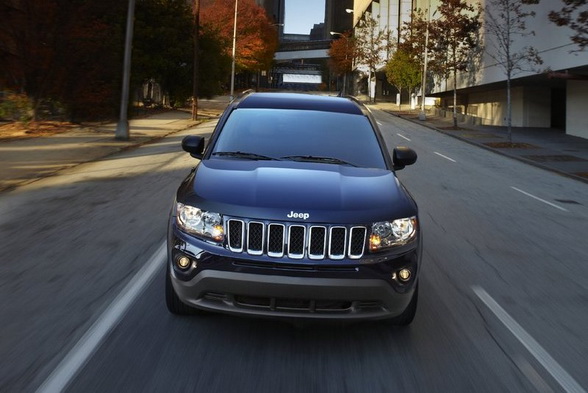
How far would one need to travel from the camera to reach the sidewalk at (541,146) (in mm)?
19758

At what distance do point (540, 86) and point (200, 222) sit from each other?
37.6 m

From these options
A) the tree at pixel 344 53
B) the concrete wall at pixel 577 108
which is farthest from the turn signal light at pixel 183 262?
the tree at pixel 344 53

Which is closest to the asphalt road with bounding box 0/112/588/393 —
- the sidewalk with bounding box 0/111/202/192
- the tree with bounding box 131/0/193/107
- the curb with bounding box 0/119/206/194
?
the curb with bounding box 0/119/206/194

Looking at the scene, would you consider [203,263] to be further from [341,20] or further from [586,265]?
[341,20]

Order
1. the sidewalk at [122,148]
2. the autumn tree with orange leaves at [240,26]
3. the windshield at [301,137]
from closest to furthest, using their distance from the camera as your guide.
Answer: the windshield at [301,137], the sidewalk at [122,148], the autumn tree with orange leaves at [240,26]

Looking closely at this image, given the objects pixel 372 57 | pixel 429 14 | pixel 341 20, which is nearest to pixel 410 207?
pixel 429 14

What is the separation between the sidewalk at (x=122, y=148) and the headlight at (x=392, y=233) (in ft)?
30.7

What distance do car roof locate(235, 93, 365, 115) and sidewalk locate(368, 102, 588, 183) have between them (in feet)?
40.1

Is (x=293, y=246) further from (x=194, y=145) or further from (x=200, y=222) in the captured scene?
(x=194, y=145)

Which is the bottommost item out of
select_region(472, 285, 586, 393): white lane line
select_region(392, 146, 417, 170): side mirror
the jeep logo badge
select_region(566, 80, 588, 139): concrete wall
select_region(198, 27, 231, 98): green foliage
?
select_region(472, 285, 586, 393): white lane line

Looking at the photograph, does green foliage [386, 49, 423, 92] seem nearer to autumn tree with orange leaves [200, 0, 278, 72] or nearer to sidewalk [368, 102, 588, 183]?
autumn tree with orange leaves [200, 0, 278, 72]

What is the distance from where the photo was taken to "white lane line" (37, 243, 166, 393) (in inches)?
151

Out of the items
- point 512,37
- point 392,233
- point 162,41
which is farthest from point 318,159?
point 162,41

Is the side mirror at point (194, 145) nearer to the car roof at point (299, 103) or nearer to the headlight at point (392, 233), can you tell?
the car roof at point (299, 103)
